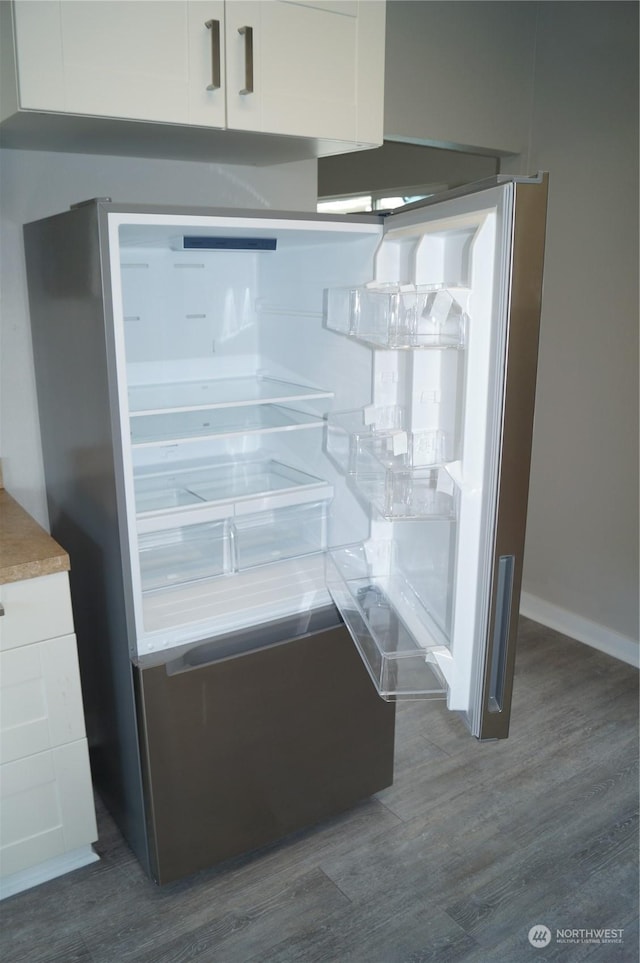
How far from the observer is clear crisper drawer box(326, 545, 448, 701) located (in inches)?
62.9

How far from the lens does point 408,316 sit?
1.51 meters

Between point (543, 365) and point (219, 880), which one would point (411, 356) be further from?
point (543, 365)

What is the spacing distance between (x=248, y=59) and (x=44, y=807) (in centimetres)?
183

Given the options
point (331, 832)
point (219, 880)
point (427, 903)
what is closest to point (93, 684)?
point (219, 880)

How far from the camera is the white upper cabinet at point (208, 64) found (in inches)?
58.4

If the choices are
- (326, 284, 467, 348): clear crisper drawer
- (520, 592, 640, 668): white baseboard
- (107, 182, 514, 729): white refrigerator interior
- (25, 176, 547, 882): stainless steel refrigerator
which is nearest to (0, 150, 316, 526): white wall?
(25, 176, 547, 882): stainless steel refrigerator

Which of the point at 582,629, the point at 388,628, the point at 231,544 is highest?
the point at 231,544

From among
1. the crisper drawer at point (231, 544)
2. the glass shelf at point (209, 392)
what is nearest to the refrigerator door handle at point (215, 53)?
the glass shelf at point (209, 392)

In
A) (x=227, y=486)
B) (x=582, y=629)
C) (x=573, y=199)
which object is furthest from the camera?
(x=582, y=629)

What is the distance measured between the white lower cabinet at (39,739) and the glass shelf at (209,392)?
2.08 feet

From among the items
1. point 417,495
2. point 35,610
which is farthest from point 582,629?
point 35,610

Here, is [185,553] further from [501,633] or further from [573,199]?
[573,199]

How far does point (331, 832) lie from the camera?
217 centimetres

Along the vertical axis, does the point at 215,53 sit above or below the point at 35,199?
above
